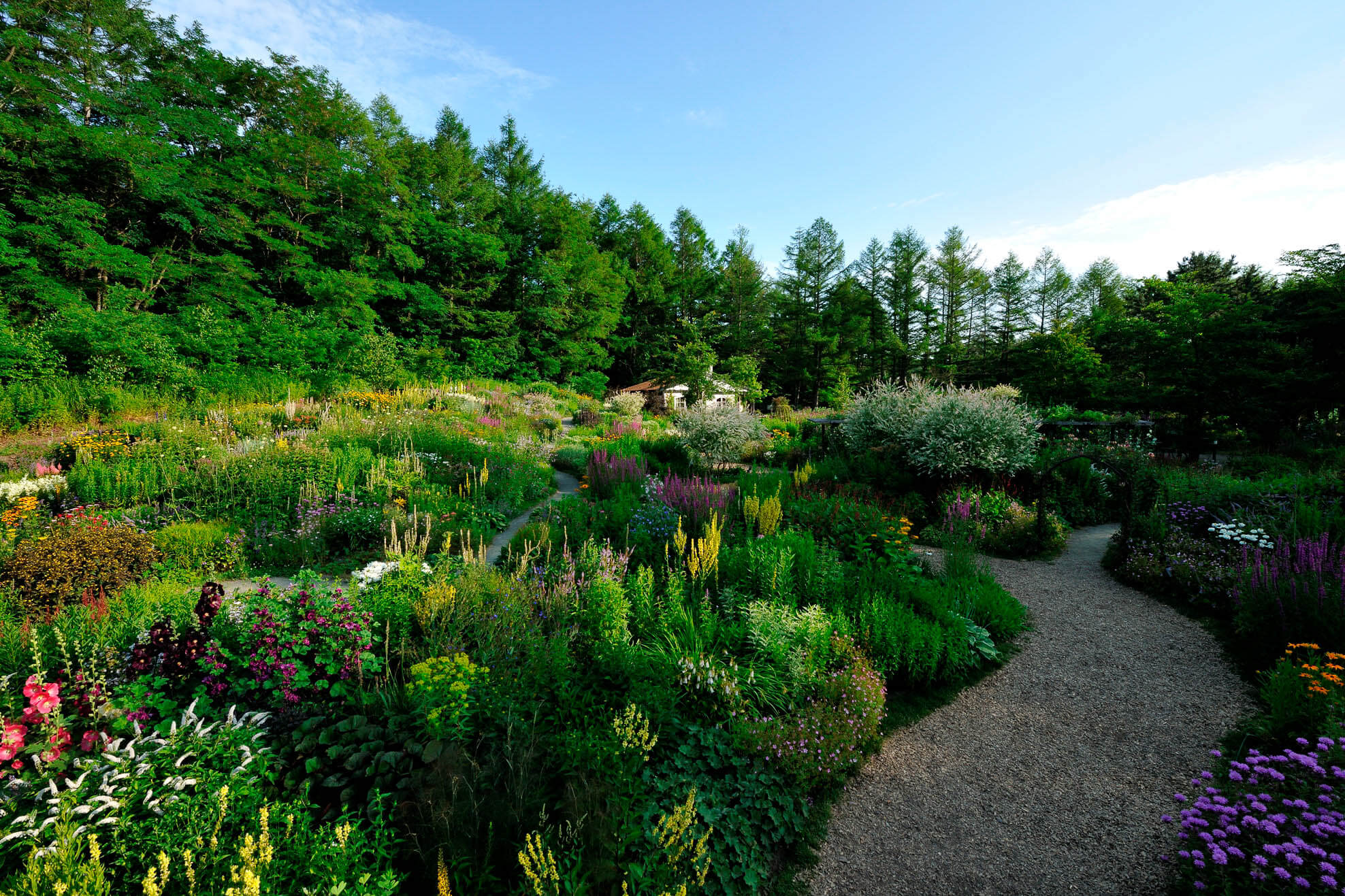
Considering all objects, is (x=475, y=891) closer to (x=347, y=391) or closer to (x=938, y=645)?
(x=938, y=645)

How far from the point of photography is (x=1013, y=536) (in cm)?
741

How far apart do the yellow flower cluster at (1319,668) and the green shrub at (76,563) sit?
8.67 meters

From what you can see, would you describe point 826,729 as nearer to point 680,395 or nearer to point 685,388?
point 680,395

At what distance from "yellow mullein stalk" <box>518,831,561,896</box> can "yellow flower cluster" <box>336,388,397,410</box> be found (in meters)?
13.1

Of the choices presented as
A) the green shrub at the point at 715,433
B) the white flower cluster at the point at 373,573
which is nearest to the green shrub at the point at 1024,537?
the green shrub at the point at 715,433

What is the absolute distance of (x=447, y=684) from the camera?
2861mm

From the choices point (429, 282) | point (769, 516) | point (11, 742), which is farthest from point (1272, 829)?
point (429, 282)

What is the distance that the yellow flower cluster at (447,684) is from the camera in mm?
2668

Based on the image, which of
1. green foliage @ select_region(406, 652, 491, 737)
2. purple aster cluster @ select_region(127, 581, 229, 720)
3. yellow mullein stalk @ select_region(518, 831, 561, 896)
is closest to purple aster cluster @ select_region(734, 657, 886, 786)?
yellow mullein stalk @ select_region(518, 831, 561, 896)

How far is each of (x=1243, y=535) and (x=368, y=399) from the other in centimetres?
1664

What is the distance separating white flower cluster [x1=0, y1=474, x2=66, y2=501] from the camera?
6.60m

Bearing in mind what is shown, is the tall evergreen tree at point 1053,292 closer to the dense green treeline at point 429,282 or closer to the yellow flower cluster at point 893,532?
the dense green treeline at point 429,282

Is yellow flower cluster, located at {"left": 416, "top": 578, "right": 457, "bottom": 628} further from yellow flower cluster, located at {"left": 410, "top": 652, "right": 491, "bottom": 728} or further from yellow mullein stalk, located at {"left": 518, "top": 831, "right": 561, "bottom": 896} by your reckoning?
yellow mullein stalk, located at {"left": 518, "top": 831, "right": 561, "bottom": 896}

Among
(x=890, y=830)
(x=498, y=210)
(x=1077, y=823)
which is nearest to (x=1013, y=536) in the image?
(x=1077, y=823)
